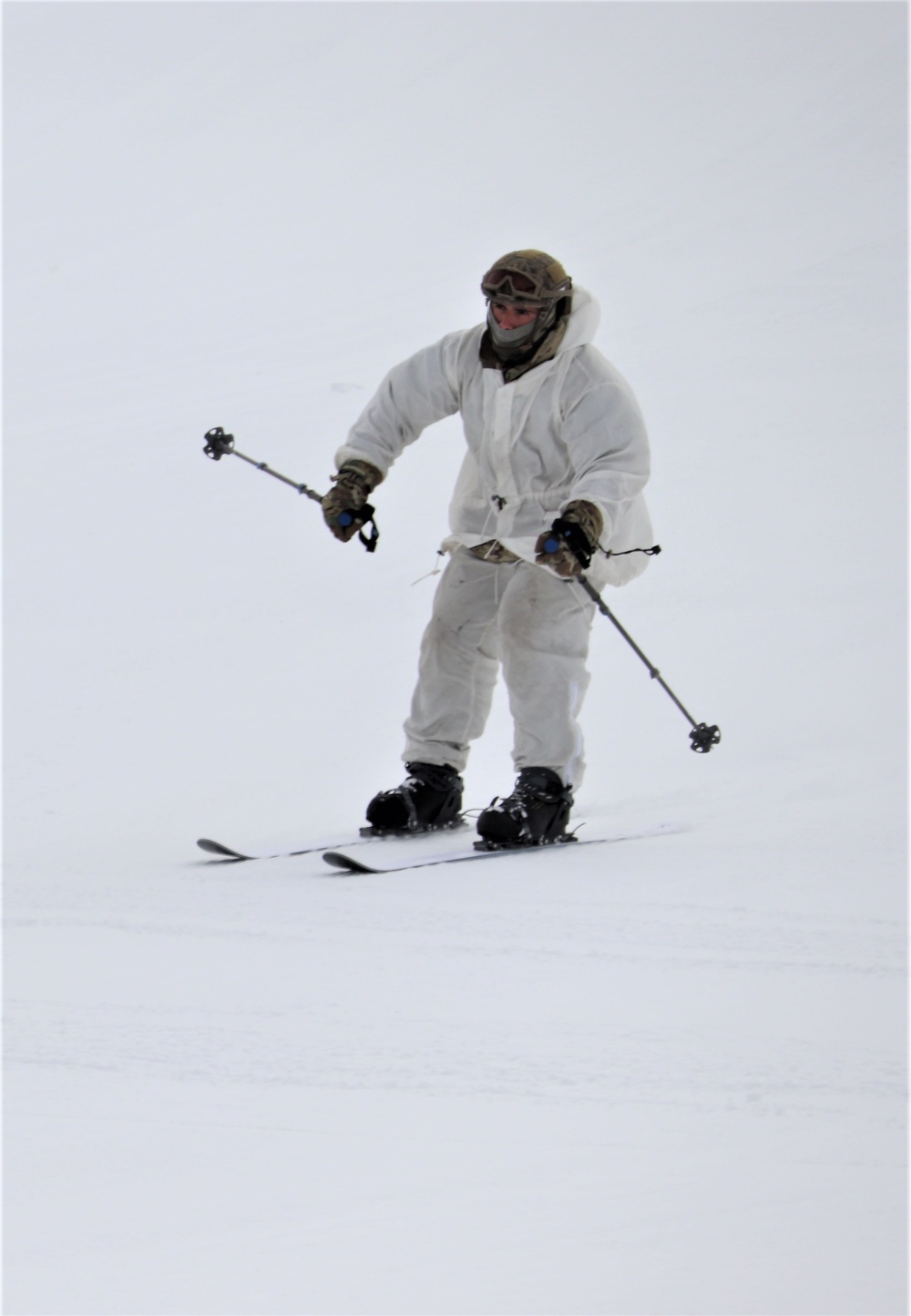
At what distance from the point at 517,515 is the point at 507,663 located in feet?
0.89

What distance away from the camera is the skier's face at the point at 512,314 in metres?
2.81

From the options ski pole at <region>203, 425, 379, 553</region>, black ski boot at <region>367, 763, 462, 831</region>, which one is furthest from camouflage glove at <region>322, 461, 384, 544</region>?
black ski boot at <region>367, 763, 462, 831</region>

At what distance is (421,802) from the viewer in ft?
9.74

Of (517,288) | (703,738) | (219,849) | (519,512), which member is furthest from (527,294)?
(219,849)

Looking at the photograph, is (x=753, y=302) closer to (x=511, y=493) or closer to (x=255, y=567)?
(x=255, y=567)

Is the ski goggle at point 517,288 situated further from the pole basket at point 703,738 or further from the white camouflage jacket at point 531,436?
the pole basket at point 703,738

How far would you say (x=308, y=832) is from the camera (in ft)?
9.84

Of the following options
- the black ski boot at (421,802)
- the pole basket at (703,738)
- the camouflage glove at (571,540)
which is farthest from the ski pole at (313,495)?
the pole basket at (703,738)

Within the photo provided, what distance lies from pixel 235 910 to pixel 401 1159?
849 mm

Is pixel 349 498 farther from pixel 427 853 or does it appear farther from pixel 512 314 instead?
pixel 427 853

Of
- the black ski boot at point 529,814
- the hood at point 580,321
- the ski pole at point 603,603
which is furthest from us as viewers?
the hood at point 580,321

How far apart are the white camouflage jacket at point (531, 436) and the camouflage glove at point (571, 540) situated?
4 centimetres

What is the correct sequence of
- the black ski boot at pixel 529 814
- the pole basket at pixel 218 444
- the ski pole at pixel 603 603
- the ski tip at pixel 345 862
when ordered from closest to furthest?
the ski tip at pixel 345 862 → the ski pole at pixel 603 603 → the black ski boot at pixel 529 814 → the pole basket at pixel 218 444

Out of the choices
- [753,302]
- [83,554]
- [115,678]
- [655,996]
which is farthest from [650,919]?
[753,302]
